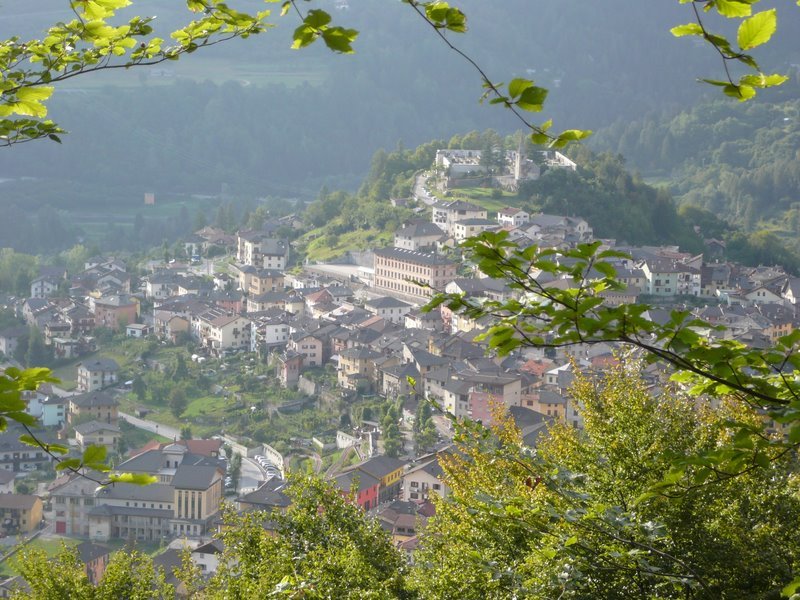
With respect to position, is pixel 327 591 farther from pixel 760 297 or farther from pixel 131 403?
pixel 760 297

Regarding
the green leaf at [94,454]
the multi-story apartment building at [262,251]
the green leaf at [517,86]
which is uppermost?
the green leaf at [517,86]

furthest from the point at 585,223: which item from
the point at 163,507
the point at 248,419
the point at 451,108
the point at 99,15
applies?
the point at 451,108

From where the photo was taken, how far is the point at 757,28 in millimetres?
1711

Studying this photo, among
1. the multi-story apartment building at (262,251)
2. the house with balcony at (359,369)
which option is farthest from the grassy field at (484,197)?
the house with balcony at (359,369)

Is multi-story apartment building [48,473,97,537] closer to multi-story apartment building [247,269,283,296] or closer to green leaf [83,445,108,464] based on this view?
multi-story apartment building [247,269,283,296]

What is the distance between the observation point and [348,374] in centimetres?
2297

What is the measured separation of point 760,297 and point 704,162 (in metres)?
31.1

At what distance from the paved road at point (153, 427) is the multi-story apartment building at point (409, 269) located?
660cm

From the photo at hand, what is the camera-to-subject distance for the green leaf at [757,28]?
1.70 meters

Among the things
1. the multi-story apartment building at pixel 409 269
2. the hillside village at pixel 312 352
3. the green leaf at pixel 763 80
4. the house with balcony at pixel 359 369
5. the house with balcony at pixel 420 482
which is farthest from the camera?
the multi-story apartment building at pixel 409 269

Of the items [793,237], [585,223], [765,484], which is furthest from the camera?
[793,237]

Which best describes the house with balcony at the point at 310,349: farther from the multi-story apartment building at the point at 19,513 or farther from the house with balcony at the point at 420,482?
the house with balcony at the point at 420,482

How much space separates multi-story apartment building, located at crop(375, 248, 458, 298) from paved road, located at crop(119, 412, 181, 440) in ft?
21.7

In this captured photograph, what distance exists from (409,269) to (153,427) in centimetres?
758
